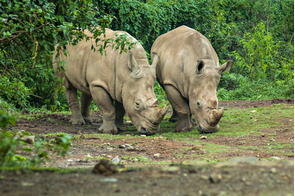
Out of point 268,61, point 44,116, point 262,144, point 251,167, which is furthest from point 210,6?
point 251,167

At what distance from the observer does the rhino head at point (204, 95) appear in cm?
637

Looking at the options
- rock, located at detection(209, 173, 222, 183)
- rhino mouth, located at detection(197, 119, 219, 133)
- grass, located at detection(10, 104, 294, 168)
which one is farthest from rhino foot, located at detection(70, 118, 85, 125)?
rock, located at detection(209, 173, 222, 183)

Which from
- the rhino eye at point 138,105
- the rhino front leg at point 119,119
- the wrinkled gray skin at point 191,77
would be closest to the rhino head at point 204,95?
the wrinkled gray skin at point 191,77

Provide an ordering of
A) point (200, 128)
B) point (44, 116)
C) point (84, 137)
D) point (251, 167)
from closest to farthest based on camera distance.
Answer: point (251, 167), point (84, 137), point (200, 128), point (44, 116)

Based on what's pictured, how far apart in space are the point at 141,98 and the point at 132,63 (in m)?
0.62

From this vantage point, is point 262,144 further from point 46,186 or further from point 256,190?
point 46,186

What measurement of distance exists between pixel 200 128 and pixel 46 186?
4528 millimetres

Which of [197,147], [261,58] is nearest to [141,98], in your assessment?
[197,147]

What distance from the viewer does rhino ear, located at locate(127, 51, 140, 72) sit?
20.9 feet

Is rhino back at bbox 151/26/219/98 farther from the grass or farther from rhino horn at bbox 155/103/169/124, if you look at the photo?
the grass

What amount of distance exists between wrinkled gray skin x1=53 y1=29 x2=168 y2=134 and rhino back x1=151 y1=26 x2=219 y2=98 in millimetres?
331

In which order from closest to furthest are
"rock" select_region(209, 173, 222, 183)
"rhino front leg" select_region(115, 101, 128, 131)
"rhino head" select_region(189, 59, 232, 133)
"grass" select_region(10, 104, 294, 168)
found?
"rock" select_region(209, 173, 222, 183) < "grass" select_region(10, 104, 294, 168) < "rhino head" select_region(189, 59, 232, 133) < "rhino front leg" select_region(115, 101, 128, 131)

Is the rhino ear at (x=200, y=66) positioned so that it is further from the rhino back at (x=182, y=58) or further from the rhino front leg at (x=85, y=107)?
the rhino front leg at (x=85, y=107)

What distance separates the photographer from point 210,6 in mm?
14664
